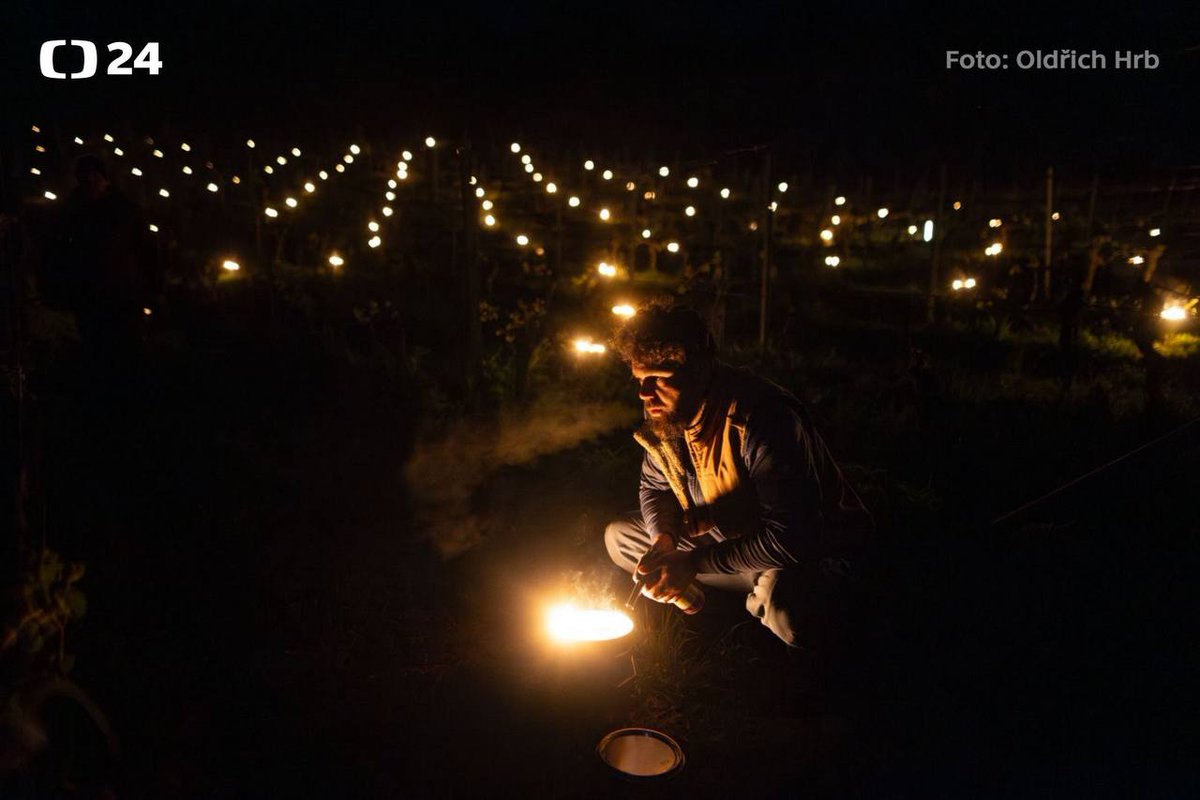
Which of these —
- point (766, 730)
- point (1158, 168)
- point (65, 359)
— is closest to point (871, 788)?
point (766, 730)

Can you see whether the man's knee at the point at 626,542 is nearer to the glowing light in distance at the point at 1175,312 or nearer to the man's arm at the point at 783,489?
the man's arm at the point at 783,489

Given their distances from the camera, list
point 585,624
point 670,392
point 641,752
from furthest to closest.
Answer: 1. point 585,624
2. point 670,392
3. point 641,752

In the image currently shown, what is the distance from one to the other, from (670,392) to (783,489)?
0.60 metres

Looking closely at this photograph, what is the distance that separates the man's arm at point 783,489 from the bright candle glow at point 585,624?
0.62m

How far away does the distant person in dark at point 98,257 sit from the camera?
5.59 metres

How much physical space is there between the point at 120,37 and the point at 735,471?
17.8ft

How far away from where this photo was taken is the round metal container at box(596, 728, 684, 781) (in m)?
2.88

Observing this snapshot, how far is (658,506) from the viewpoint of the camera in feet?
12.1

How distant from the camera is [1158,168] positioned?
11086 mm

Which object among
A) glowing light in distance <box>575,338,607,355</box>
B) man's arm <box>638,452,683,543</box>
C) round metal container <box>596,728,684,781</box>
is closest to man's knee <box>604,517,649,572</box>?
man's arm <box>638,452,683,543</box>

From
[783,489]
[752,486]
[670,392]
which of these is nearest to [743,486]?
[752,486]

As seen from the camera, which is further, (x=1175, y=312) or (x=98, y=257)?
(x=1175, y=312)

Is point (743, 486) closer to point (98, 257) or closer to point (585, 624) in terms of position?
point (585, 624)

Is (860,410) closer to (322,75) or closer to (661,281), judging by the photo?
(322,75)
